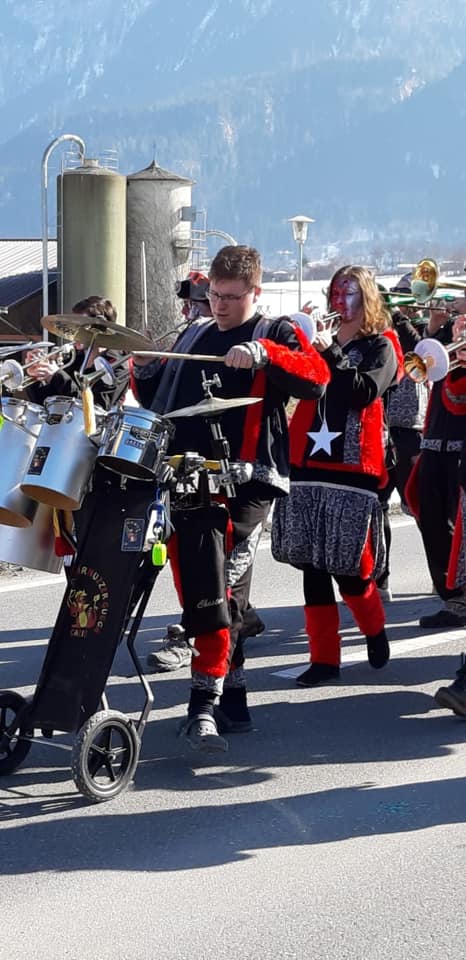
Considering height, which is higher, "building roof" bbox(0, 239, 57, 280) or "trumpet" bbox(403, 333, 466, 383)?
"trumpet" bbox(403, 333, 466, 383)

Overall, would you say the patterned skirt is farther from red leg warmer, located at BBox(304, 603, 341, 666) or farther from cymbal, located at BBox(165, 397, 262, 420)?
cymbal, located at BBox(165, 397, 262, 420)

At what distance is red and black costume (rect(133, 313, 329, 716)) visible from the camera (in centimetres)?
512

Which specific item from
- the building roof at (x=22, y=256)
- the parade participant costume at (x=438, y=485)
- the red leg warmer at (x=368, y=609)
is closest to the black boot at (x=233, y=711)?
the red leg warmer at (x=368, y=609)

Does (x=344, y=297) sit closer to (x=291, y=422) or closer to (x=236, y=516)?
(x=291, y=422)

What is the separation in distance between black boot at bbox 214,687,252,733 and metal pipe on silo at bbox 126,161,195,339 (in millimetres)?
37442

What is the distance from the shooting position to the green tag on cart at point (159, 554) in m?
4.69

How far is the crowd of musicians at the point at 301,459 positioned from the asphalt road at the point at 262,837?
0.22 metres

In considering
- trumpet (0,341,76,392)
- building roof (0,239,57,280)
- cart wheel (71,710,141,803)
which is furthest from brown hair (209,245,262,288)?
building roof (0,239,57,280)

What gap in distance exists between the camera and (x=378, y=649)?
21.2ft

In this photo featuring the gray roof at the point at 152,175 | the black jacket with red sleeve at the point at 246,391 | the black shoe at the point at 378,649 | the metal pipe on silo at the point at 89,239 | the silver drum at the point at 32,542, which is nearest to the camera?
the silver drum at the point at 32,542

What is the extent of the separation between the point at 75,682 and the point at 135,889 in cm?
93

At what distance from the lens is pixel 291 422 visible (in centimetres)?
634

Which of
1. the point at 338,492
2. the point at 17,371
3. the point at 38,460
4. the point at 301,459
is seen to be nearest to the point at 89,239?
the point at 301,459

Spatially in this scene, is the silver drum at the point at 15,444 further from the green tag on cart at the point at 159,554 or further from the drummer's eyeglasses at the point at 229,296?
the drummer's eyeglasses at the point at 229,296
